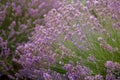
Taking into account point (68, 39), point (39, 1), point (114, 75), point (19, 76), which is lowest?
point (19, 76)

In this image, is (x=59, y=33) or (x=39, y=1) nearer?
(x=59, y=33)

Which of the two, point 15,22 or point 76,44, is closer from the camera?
point 76,44

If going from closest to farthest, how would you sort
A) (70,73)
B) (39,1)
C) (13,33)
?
(70,73), (13,33), (39,1)

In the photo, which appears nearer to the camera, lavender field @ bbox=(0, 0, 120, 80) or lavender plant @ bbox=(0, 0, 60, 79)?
Result: lavender field @ bbox=(0, 0, 120, 80)

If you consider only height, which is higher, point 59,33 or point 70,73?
point 59,33

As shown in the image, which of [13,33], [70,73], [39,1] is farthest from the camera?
[39,1]

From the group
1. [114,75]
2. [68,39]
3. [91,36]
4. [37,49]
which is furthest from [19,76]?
[114,75]

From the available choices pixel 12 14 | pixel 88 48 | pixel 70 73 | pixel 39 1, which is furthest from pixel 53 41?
pixel 39 1

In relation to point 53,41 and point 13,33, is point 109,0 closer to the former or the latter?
point 53,41

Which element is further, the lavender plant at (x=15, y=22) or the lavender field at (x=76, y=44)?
the lavender plant at (x=15, y=22)

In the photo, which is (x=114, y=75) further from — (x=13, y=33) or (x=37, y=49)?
(x=13, y=33)
